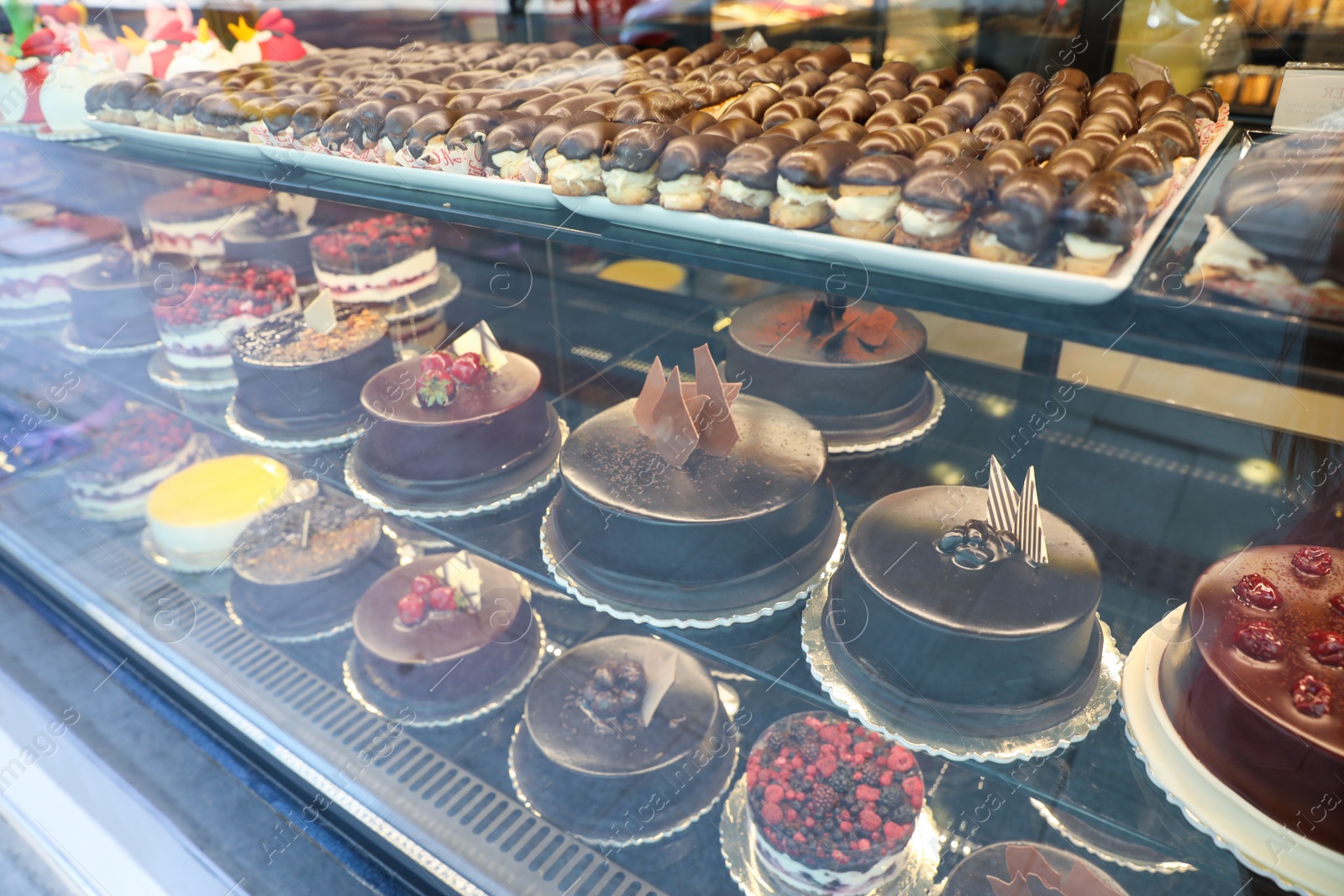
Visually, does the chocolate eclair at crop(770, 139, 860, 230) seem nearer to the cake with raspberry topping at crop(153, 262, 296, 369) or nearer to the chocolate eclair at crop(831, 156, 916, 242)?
the chocolate eclair at crop(831, 156, 916, 242)

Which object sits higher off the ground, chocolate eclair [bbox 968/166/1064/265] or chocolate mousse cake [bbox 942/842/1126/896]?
chocolate eclair [bbox 968/166/1064/265]

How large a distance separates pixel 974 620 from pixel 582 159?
0.94 meters

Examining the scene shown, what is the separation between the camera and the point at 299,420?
2301 millimetres

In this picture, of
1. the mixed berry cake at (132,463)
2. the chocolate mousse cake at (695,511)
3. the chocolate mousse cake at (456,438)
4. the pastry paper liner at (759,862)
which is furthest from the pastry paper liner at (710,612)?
the mixed berry cake at (132,463)

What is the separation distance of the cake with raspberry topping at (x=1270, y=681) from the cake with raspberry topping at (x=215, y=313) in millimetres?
2589

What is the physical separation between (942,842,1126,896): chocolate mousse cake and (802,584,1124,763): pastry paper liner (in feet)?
0.71

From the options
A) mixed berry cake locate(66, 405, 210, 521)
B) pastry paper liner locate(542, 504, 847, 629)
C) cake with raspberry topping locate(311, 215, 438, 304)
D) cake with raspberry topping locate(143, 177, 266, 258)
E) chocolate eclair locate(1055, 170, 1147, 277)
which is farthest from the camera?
cake with raspberry topping locate(143, 177, 266, 258)

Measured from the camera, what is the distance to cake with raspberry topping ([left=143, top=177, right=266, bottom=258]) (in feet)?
9.76

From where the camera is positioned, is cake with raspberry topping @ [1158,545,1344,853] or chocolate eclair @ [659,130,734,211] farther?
chocolate eclair @ [659,130,734,211]

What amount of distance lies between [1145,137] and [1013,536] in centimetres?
62

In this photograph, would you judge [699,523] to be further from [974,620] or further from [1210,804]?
[1210,804]

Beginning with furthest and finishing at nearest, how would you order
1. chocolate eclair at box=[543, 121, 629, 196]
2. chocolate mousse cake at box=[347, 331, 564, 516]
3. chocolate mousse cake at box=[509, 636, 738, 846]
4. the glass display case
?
chocolate mousse cake at box=[347, 331, 564, 516] → chocolate mousse cake at box=[509, 636, 738, 846] → chocolate eclair at box=[543, 121, 629, 196] → the glass display case

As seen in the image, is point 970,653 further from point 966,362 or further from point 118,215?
point 118,215

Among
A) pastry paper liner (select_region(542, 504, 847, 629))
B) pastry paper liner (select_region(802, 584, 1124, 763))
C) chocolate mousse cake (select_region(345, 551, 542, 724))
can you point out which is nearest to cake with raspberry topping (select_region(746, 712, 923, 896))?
pastry paper liner (select_region(802, 584, 1124, 763))
